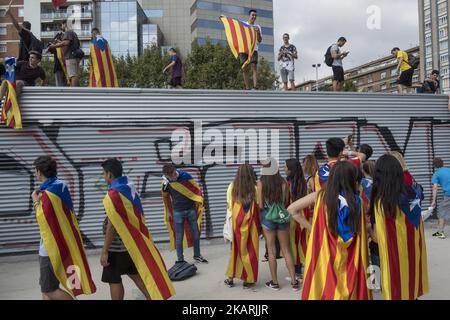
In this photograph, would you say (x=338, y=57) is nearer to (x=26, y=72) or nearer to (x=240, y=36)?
(x=240, y=36)

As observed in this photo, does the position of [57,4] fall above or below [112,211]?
above

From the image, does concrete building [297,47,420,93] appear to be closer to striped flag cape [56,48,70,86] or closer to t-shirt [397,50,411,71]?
t-shirt [397,50,411,71]

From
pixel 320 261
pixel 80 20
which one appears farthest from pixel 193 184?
pixel 80 20

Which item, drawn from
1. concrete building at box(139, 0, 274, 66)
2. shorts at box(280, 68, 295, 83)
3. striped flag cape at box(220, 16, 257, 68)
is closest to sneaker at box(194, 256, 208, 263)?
striped flag cape at box(220, 16, 257, 68)

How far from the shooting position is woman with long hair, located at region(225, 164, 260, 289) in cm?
557

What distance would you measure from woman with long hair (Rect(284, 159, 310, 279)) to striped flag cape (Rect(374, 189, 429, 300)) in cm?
181

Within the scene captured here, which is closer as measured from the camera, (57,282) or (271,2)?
(57,282)

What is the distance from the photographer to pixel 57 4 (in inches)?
387

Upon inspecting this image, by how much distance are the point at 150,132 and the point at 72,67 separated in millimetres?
2425

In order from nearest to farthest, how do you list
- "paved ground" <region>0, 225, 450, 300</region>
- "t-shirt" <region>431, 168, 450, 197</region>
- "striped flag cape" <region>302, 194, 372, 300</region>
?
"striped flag cape" <region>302, 194, 372, 300</region> < "paved ground" <region>0, 225, 450, 300</region> < "t-shirt" <region>431, 168, 450, 197</region>

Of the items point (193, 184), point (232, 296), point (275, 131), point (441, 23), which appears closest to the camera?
point (232, 296)

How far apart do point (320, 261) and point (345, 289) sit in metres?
0.30

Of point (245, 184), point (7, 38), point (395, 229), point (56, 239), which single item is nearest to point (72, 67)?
point (245, 184)

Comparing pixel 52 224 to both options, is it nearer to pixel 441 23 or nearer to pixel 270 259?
pixel 270 259
